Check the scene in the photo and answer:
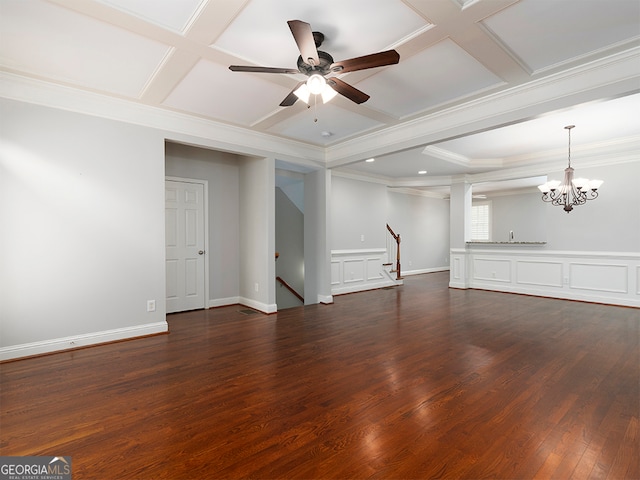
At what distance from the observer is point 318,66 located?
2480 millimetres

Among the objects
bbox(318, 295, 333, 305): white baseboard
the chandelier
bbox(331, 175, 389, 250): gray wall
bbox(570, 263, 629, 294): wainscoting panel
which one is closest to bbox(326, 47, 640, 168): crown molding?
the chandelier

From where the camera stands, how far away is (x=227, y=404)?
2.34m

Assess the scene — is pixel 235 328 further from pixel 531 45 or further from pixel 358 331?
pixel 531 45

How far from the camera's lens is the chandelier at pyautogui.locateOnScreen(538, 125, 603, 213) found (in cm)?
512

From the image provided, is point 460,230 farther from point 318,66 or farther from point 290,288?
point 318,66

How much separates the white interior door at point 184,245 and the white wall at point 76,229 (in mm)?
1084

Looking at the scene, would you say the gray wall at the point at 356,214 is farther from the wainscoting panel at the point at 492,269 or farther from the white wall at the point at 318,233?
the wainscoting panel at the point at 492,269

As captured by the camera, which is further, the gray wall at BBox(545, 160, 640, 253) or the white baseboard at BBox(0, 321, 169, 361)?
the gray wall at BBox(545, 160, 640, 253)

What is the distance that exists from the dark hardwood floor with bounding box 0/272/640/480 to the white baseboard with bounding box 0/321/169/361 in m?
0.17

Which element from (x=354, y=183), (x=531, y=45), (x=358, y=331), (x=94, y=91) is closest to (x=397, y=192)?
(x=354, y=183)

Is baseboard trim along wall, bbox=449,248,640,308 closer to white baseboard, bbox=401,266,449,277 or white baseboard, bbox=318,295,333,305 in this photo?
white baseboard, bbox=401,266,449,277

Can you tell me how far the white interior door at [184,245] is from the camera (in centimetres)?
509

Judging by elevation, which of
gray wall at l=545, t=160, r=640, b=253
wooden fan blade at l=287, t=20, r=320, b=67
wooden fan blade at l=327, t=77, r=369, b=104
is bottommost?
gray wall at l=545, t=160, r=640, b=253

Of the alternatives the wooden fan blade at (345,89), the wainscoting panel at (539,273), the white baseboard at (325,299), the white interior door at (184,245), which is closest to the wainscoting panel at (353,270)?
the white baseboard at (325,299)
